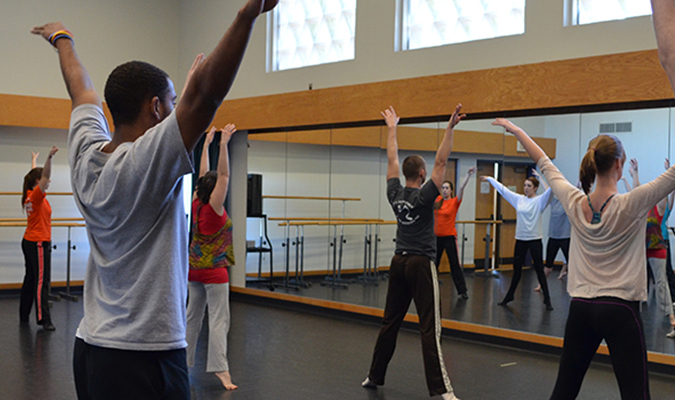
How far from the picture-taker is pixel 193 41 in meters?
9.87

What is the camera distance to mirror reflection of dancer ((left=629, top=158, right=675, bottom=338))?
5337 millimetres

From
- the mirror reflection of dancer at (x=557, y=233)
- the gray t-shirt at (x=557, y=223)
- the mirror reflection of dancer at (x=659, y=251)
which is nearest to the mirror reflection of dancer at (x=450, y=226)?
the mirror reflection of dancer at (x=557, y=233)

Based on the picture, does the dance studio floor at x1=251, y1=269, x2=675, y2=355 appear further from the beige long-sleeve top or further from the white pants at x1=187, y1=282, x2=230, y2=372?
the beige long-sleeve top

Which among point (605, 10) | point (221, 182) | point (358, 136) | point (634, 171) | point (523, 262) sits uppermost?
point (605, 10)

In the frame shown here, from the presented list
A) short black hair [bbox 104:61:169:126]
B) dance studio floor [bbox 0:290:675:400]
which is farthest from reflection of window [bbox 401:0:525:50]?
short black hair [bbox 104:61:169:126]

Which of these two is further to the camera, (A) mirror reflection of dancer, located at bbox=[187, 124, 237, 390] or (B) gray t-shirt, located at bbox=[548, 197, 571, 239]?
(B) gray t-shirt, located at bbox=[548, 197, 571, 239]

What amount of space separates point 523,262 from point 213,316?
3.17 meters

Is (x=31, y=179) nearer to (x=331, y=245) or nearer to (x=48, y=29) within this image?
(x=331, y=245)

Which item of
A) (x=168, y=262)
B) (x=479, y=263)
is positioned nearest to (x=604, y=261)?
(x=168, y=262)

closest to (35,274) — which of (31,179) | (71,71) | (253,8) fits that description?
(31,179)

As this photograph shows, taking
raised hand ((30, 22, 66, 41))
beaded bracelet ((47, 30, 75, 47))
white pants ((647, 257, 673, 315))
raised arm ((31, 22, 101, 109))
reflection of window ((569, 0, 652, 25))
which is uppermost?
reflection of window ((569, 0, 652, 25))

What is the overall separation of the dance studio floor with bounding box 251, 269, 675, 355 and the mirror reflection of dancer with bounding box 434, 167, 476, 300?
0.08m

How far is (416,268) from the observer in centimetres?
421

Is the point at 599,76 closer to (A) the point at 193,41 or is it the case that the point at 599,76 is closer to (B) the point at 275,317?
(B) the point at 275,317
